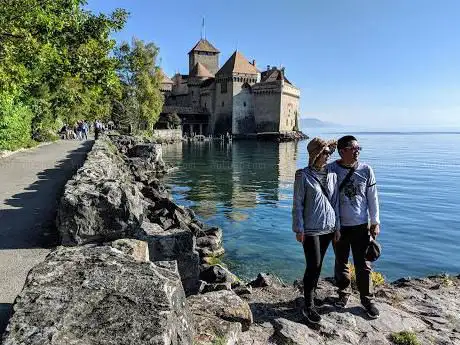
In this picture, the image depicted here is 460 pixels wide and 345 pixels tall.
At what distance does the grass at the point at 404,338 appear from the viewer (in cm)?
584

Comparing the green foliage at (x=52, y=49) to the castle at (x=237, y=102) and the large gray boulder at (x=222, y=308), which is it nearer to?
the large gray boulder at (x=222, y=308)

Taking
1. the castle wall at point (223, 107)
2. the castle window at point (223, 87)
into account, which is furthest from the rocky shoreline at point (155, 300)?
the castle window at point (223, 87)

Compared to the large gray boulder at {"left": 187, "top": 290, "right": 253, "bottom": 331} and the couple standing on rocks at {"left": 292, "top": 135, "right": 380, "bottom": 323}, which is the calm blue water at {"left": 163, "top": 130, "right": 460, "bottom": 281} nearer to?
the couple standing on rocks at {"left": 292, "top": 135, "right": 380, "bottom": 323}

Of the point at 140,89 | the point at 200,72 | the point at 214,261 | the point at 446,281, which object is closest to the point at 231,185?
the point at 214,261

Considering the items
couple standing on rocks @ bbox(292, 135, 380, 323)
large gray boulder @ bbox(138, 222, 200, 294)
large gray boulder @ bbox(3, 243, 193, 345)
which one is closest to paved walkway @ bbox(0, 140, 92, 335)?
large gray boulder @ bbox(3, 243, 193, 345)

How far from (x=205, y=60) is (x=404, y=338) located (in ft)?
348

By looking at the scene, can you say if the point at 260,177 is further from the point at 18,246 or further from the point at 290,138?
the point at 290,138

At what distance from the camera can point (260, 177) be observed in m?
35.5

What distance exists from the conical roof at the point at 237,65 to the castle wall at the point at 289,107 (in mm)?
8267

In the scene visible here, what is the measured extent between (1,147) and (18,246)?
15.1 meters

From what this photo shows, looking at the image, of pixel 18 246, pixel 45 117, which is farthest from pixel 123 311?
pixel 45 117

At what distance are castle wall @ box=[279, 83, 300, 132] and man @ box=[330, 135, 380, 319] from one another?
289 ft

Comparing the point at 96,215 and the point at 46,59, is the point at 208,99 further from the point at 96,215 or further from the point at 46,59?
the point at 96,215

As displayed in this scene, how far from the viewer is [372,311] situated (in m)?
6.34
